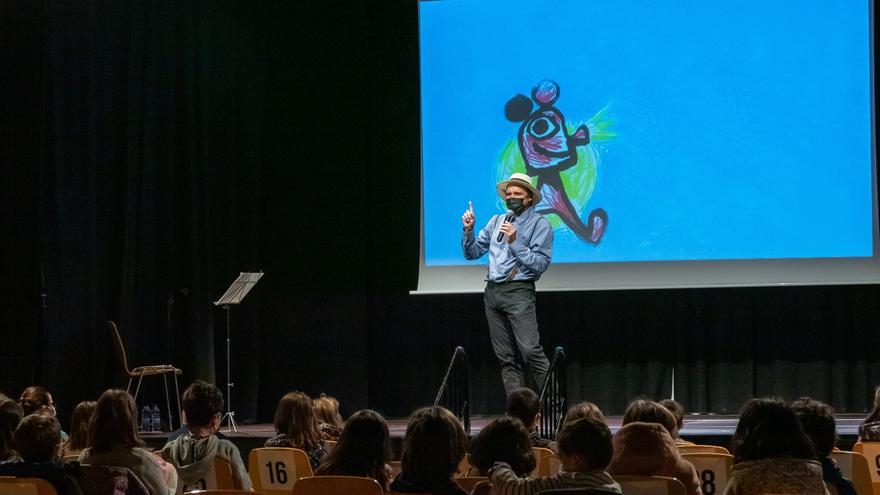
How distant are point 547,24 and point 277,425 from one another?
4779mm

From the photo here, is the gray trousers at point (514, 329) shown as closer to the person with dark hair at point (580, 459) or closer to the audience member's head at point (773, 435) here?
the audience member's head at point (773, 435)

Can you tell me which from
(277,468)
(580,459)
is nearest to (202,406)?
(277,468)

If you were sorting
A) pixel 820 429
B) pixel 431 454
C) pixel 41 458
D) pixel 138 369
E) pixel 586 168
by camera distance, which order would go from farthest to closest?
1. pixel 586 168
2. pixel 138 369
3. pixel 41 458
4. pixel 820 429
5. pixel 431 454

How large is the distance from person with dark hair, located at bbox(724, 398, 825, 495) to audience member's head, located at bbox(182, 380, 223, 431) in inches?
82.1

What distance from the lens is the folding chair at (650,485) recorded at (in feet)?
10.4

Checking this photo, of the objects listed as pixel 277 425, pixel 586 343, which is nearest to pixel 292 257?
pixel 586 343

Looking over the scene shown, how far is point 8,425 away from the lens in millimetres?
4254

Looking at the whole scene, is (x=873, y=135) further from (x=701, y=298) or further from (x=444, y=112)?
(x=444, y=112)

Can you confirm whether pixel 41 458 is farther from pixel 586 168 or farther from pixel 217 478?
pixel 586 168

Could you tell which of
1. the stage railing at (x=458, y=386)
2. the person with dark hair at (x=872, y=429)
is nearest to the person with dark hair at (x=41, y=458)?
the stage railing at (x=458, y=386)

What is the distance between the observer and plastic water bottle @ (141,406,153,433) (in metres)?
8.24

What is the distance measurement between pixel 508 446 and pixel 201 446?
152cm

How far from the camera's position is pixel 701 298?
28.5 ft

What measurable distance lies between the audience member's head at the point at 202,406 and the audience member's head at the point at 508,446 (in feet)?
4.63
